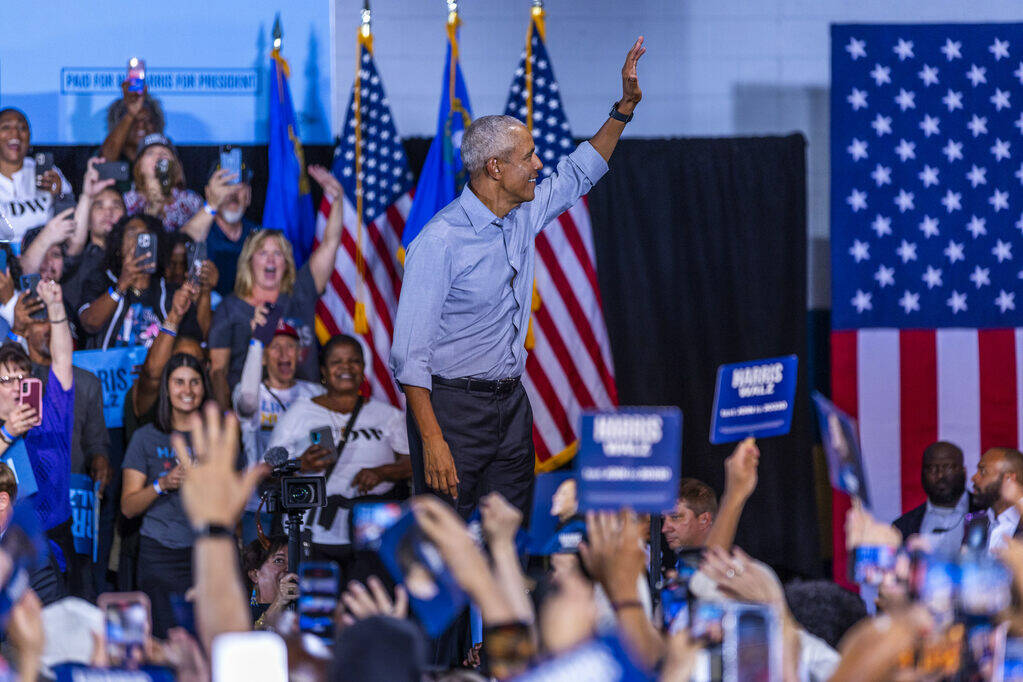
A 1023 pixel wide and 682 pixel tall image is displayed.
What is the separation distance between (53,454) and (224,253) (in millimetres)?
1538

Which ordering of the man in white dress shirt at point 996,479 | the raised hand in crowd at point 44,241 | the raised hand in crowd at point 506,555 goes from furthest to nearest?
the raised hand in crowd at point 44,241 → the man in white dress shirt at point 996,479 → the raised hand in crowd at point 506,555

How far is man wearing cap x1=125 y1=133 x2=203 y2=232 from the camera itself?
19.9ft

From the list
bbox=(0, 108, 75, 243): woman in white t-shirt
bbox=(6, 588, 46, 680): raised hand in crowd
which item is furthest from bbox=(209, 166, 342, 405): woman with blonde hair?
bbox=(6, 588, 46, 680): raised hand in crowd

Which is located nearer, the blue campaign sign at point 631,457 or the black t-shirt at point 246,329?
the blue campaign sign at point 631,457

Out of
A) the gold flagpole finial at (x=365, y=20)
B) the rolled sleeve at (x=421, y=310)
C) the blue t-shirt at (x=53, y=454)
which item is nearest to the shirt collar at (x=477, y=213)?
the rolled sleeve at (x=421, y=310)

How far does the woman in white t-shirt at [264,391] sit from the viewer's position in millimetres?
5625

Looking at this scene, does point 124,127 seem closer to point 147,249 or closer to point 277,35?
point 147,249

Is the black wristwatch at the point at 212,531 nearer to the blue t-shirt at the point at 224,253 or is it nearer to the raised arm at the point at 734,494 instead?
the raised arm at the point at 734,494

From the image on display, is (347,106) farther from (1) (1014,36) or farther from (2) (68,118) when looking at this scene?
(1) (1014,36)

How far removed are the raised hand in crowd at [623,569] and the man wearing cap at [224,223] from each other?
4181 mm

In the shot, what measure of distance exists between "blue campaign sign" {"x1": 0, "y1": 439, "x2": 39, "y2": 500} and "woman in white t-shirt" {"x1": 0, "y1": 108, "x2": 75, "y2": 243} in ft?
4.75

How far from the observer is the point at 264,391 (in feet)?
18.9

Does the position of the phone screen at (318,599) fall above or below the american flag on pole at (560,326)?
below

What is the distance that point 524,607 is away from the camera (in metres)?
1.97
